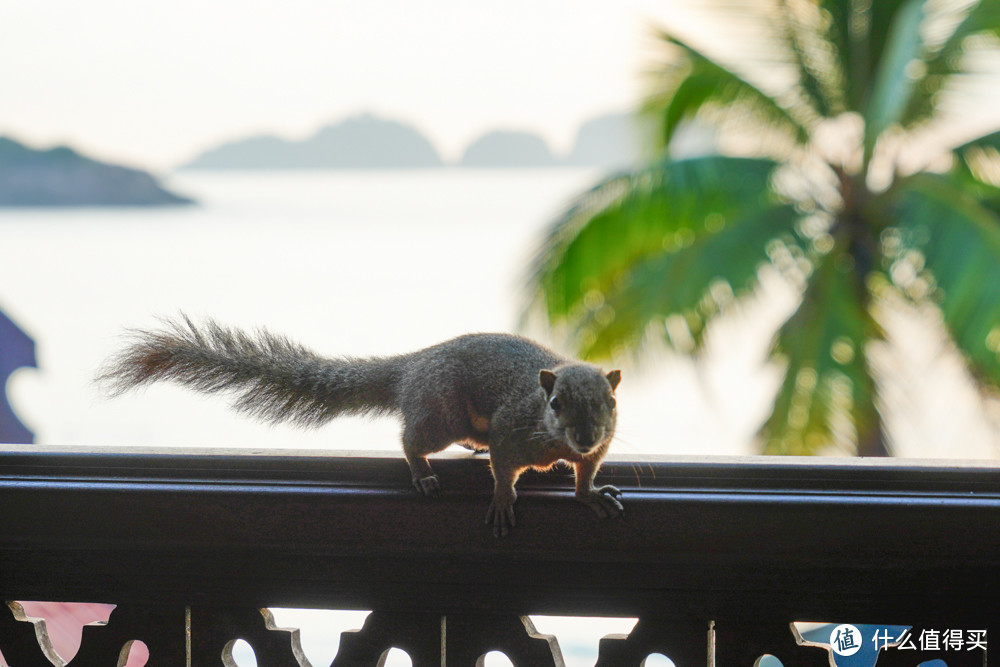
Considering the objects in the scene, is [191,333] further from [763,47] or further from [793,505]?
[763,47]

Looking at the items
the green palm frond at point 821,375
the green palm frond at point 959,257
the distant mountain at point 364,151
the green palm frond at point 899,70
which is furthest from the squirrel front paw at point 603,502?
the green palm frond at point 821,375

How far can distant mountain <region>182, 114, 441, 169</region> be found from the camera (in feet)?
7.03

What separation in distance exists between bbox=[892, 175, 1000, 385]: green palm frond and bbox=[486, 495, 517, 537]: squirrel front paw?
3.27 m

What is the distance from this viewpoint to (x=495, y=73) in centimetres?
316

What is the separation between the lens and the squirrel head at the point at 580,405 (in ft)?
3.03

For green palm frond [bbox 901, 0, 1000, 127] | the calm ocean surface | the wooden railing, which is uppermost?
green palm frond [bbox 901, 0, 1000, 127]

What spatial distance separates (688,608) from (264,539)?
1.41 ft

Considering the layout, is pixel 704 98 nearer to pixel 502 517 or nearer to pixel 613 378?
pixel 613 378

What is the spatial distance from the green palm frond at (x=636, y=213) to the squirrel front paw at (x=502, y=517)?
3.48 metres

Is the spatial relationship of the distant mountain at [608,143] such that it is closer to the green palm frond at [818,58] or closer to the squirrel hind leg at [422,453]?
the green palm frond at [818,58]

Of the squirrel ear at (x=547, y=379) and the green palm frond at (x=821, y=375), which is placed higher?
the green palm frond at (x=821, y=375)

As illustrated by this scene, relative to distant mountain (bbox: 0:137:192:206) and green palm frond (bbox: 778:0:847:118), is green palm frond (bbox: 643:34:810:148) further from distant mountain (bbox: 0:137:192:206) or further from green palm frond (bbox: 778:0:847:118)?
distant mountain (bbox: 0:137:192:206)

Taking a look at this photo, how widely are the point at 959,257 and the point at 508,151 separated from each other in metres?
2.13

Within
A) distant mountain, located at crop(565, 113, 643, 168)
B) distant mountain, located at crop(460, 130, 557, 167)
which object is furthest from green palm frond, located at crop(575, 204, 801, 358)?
distant mountain, located at crop(460, 130, 557, 167)
